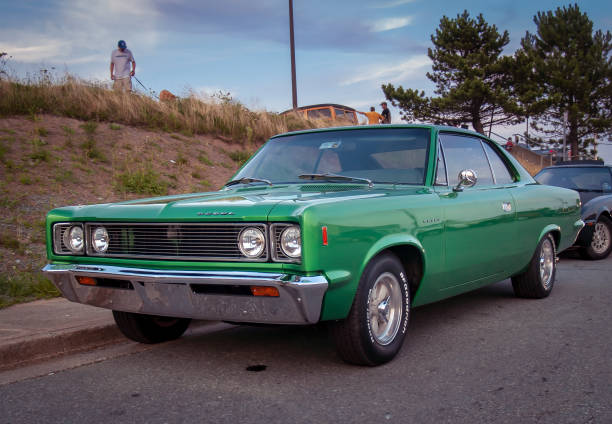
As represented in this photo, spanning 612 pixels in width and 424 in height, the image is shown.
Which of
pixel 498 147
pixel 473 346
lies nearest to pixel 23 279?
pixel 473 346

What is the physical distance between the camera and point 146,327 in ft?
14.9

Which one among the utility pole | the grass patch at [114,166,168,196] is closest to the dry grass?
the grass patch at [114,166,168,196]

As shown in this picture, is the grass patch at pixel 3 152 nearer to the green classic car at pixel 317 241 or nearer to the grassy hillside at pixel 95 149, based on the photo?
the grassy hillside at pixel 95 149

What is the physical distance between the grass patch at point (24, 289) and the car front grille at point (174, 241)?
225 cm

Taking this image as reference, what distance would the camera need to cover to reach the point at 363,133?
495 centimetres

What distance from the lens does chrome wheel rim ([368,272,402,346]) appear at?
3850mm

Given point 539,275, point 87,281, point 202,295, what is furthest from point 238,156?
point 202,295

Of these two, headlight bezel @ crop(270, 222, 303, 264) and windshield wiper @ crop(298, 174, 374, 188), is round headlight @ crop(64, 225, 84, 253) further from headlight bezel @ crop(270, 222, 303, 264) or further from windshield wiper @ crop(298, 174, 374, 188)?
windshield wiper @ crop(298, 174, 374, 188)

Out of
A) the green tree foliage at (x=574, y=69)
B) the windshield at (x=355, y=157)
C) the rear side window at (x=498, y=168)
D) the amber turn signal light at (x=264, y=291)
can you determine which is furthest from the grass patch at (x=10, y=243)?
the green tree foliage at (x=574, y=69)

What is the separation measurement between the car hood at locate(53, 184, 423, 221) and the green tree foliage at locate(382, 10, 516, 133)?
105 ft

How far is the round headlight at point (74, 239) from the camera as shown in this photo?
13.4ft

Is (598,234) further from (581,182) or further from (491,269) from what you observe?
(491,269)

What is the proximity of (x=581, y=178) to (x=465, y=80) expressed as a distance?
86.3 ft

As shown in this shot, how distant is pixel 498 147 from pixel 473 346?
2.33m
